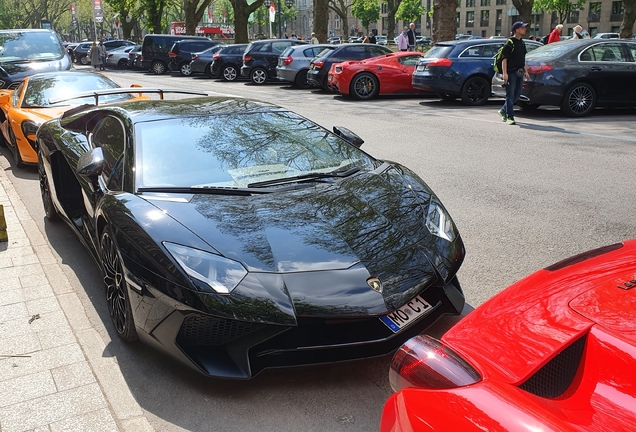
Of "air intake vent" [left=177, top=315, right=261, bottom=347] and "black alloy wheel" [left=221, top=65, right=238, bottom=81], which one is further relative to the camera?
"black alloy wheel" [left=221, top=65, right=238, bottom=81]

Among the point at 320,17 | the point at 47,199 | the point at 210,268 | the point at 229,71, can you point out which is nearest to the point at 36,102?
the point at 47,199

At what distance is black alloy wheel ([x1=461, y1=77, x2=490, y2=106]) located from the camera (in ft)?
51.0

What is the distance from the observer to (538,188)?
7.16 metres

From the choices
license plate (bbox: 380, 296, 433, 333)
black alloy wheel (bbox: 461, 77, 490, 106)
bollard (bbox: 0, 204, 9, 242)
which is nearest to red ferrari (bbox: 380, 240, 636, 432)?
license plate (bbox: 380, 296, 433, 333)

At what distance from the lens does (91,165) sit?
442 centimetres

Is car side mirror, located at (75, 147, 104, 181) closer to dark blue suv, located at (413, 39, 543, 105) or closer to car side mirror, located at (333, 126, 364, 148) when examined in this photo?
car side mirror, located at (333, 126, 364, 148)

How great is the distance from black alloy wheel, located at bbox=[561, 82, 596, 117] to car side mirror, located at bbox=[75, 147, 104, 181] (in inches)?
415

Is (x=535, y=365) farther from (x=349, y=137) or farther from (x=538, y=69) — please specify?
(x=538, y=69)

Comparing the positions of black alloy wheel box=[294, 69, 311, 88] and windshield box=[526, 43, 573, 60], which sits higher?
windshield box=[526, 43, 573, 60]

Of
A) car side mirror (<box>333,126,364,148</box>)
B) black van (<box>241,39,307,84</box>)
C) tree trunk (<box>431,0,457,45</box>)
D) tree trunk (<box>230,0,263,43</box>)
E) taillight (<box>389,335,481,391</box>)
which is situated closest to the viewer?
taillight (<box>389,335,481,391</box>)

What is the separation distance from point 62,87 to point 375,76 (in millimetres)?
9620

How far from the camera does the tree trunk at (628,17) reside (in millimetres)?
29922

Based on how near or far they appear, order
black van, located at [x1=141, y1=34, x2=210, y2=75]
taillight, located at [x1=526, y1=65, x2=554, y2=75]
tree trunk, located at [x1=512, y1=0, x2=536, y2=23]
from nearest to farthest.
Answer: taillight, located at [x1=526, y1=65, x2=554, y2=75]
black van, located at [x1=141, y1=34, x2=210, y2=75]
tree trunk, located at [x1=512, y1=0, x2=536, y2=23]

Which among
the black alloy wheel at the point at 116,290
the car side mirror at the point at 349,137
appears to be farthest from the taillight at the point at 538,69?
the black alloy wheel at the point at 116,290
